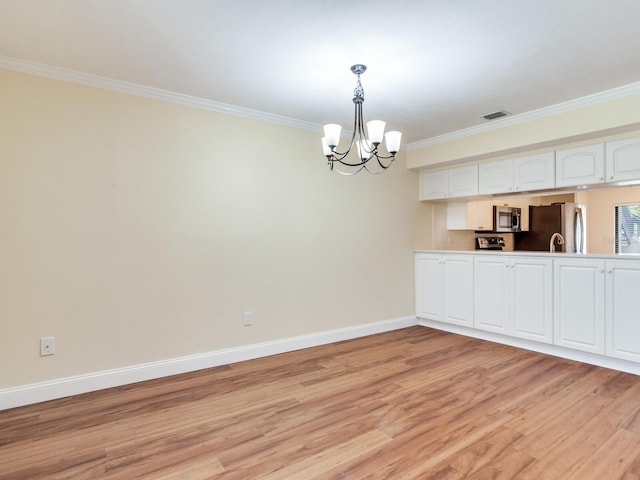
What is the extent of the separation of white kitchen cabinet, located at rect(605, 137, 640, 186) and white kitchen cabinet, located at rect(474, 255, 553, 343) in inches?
37.6

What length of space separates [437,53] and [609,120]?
5.87ft

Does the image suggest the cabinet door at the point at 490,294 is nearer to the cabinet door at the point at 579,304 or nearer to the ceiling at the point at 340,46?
the cabinet door at the point at 579,304

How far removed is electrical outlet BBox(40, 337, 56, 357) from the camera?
2.62 m

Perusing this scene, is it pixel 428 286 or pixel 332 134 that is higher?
pixel 332 134

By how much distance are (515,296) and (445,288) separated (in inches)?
33.5

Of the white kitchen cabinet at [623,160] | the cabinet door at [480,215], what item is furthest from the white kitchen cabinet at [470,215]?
the white kitchen cabinet at [623,160]

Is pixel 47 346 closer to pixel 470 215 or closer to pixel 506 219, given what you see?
pixel 470 215

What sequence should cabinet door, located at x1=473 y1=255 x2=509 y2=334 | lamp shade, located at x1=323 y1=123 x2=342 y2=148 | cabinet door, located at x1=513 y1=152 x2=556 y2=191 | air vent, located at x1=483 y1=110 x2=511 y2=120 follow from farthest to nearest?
cabinet door, located at x1=473 y1=255 x2=509 y2=334, cabinet door, located at x1=513 y1=152 x2=556 y2=191, air vent, located at x1=483 y1=110 x2=511 y2=120, lamp shade, located at x1=323 y1=123 x2=342 y2=148

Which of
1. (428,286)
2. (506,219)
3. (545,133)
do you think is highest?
(545,133)

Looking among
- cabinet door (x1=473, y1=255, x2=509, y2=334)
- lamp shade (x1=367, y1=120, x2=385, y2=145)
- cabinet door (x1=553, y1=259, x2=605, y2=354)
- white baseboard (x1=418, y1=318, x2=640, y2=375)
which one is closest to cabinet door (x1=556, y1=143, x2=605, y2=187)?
cabinet door (x1=553, y1=259, x2=605, y2=354)

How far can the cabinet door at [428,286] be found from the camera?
15.2 ft

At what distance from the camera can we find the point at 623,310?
3139mm

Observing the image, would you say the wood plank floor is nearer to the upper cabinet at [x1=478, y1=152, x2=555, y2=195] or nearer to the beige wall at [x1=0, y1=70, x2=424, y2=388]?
the beige wall at [x1=0, y1=70, x2=424, y2=388]

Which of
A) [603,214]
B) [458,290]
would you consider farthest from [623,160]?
[603,214]
